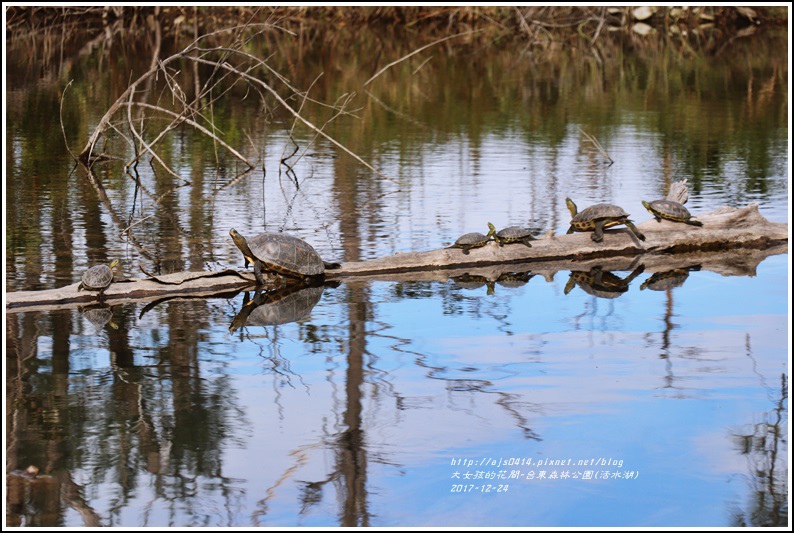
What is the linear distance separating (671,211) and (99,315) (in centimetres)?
484

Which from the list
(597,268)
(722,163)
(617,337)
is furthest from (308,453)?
(722,163)

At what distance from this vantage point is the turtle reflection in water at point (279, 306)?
774cm

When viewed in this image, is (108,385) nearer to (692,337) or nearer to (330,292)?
(330,292)

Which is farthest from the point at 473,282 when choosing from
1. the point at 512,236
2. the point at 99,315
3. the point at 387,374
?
the point at 99,315

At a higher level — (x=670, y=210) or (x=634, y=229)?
(x=670, y=210)

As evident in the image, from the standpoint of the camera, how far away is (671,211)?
970cm

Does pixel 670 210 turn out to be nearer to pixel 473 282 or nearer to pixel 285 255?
pixel 473 282

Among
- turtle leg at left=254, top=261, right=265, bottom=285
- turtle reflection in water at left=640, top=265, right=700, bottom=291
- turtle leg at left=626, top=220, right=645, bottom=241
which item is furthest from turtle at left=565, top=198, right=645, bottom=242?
turtle leg at left=254, top=261, right=265, bottom=285

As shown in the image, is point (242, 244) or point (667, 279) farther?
point (667, 279)

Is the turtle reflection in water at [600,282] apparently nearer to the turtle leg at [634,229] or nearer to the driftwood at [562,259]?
the driftwood at [562,259]

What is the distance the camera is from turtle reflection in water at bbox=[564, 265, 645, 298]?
28.3 ft

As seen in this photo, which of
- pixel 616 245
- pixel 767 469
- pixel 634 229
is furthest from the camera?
pixel 616 245

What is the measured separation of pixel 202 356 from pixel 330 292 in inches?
73.0

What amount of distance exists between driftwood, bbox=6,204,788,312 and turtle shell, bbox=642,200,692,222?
0.37 feet
